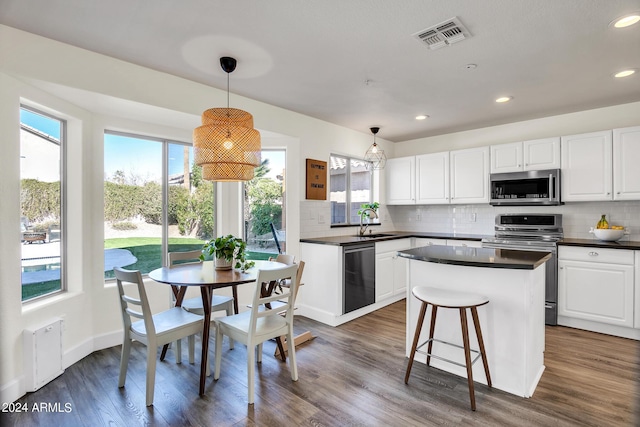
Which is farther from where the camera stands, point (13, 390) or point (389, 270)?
point (389, 270)

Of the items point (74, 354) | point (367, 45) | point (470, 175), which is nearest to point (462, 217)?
point (470, 175)

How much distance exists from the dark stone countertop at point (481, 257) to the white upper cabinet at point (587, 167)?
1.84m

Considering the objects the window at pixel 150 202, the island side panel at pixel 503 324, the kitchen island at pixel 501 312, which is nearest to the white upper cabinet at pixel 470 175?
the kitchen island at pixel 501 312

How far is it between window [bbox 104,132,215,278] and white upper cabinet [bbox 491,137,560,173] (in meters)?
3.73

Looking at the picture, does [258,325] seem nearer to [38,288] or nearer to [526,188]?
[38,288]

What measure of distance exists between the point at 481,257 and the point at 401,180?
304cm

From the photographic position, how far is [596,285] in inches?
138

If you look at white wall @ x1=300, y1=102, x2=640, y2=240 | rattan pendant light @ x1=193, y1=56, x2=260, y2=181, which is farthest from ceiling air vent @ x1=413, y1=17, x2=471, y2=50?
white wall @ x1=300, y1=102, x2=640, y2=240

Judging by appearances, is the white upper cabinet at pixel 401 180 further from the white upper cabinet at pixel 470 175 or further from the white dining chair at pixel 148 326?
the white dining chair at pixel 148 326

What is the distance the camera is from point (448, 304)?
2.24 meters

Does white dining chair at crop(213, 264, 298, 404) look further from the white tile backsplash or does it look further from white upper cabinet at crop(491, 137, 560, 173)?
white upper cabinet at crop(491, 137, 560, 173)

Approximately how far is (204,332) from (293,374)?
2.44ft

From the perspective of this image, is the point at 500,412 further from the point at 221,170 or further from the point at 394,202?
the point at 394,202

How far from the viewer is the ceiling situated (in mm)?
2053
